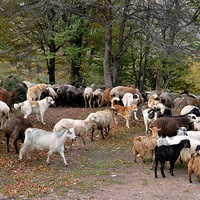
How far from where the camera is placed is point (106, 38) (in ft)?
57.4

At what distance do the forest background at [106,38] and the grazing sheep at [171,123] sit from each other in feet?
14.7

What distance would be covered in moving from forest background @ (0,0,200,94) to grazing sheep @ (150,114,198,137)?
450cm

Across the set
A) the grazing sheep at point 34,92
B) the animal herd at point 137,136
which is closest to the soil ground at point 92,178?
the animal herd at point 137,136

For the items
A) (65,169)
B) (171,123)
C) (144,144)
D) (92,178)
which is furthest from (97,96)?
(92,178)

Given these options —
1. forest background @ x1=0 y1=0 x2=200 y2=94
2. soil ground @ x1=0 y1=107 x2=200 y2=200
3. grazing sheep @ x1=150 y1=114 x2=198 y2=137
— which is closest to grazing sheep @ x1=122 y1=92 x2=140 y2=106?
forest background @ x1=0 y1=0 x2=200 y2=94

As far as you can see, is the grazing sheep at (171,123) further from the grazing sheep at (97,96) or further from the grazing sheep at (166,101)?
the grazing sheep at (97,96)

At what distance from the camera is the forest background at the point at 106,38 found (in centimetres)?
1459

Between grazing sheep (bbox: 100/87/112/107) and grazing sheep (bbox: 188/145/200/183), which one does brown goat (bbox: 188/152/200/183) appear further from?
grazing sheep (bbox: 100/87/112/107)

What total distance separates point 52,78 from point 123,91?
9.39 metres

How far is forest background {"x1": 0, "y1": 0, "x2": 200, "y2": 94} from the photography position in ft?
47.9

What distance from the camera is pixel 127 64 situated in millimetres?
24078

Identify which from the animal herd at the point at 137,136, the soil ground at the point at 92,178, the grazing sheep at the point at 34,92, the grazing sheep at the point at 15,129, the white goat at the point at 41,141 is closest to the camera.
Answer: the soil ground at the point at 92,178

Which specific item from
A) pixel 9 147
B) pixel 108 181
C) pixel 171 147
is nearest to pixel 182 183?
pixel 171 147

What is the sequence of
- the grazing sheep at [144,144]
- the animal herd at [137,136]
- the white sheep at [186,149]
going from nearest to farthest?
the animal herd at [137,136]
the white sheep at [186,149]
the grazing sheep at [144,144]
